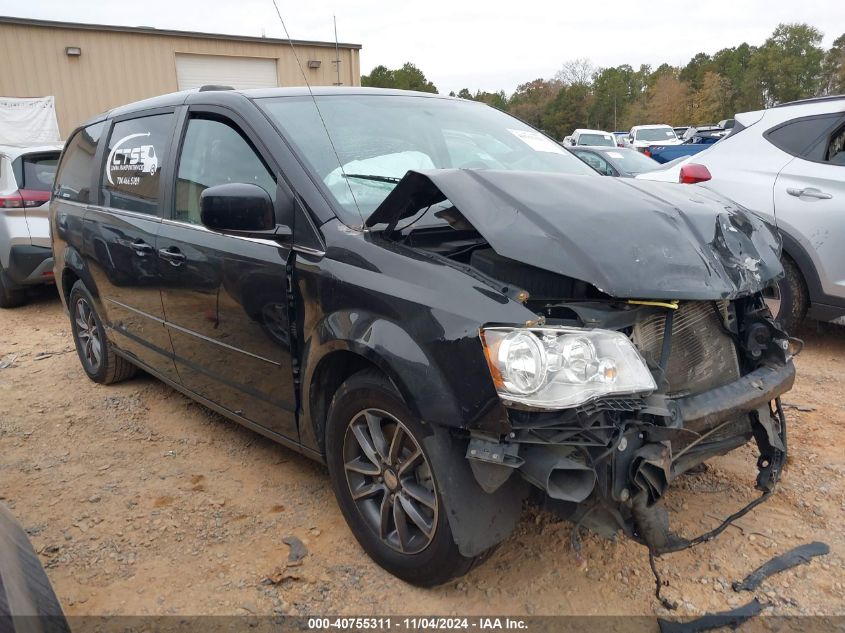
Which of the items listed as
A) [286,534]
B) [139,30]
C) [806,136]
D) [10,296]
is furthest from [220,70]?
[286,534]

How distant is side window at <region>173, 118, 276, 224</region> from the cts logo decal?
0.36 m

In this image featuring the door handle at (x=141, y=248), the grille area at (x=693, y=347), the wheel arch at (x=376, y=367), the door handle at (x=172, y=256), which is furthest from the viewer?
the door handle at (x=141, y=248)

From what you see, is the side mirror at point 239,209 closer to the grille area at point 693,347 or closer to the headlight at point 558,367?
the headlight at point 558,367

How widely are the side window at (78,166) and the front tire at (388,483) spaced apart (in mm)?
2849

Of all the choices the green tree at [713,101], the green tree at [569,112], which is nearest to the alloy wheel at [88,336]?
the green tree at [713,101]

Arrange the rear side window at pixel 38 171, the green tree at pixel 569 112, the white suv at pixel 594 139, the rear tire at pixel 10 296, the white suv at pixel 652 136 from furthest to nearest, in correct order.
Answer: the green tree at pixel 569 112, the white suv at pixel 652 136, the white suv at pixel 594 139, the rear tire at pixel 10 296, the rear side window at pixel 38 171

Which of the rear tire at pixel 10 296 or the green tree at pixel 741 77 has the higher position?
the green tree at pixel 741 77

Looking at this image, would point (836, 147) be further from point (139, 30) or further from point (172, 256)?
point (139, 30)

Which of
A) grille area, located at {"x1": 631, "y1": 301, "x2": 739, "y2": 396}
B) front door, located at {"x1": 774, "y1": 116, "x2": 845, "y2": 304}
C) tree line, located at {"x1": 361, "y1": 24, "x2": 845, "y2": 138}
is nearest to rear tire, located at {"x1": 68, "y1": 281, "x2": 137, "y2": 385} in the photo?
grille area, located at {"x1": 631, "y1": 301, "x2": 739, "y2": 396}

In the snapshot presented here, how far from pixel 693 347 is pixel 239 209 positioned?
1755mm

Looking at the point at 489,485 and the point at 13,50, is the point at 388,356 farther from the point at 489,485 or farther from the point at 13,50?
the point at 13,50

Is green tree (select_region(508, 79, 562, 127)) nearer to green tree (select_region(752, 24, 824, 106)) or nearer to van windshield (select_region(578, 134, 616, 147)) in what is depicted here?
green tree (select_region(752, 24, 824, 106))

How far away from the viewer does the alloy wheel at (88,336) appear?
15.3 feet

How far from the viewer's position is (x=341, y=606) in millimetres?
2352
